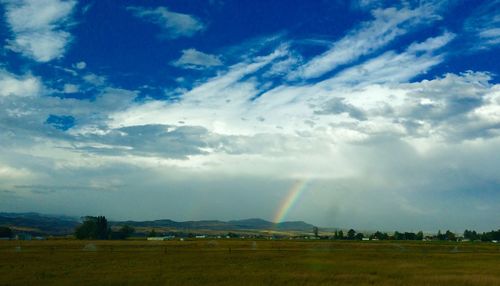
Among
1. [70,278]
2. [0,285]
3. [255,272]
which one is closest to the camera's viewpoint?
[0,285]

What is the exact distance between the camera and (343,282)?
36750mm

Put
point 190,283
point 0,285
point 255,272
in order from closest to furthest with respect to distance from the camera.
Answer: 1. point 0,285
2. point 190,283
3. point 255,272

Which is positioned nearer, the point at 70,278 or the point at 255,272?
the point at 70,278

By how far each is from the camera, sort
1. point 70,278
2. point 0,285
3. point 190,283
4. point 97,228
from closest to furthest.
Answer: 1. point 0,285
2. point 190,283
3. point 70,278
4. point 97,228

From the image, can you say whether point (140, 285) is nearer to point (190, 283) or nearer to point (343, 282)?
point (190, 283)

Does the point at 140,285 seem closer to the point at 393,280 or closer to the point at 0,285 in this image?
the point at 0,285

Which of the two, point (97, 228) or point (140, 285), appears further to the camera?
point (97, 228)

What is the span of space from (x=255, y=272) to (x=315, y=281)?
768 centimetres

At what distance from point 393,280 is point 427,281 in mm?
2760

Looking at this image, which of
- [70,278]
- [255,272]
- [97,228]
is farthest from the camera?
[97,228]

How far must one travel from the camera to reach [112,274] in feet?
130

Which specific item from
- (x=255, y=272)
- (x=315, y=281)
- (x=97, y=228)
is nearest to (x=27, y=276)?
(x=255, y=272)

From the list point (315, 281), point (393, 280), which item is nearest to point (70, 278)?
point (315, 281)

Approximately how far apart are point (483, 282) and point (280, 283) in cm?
1700
